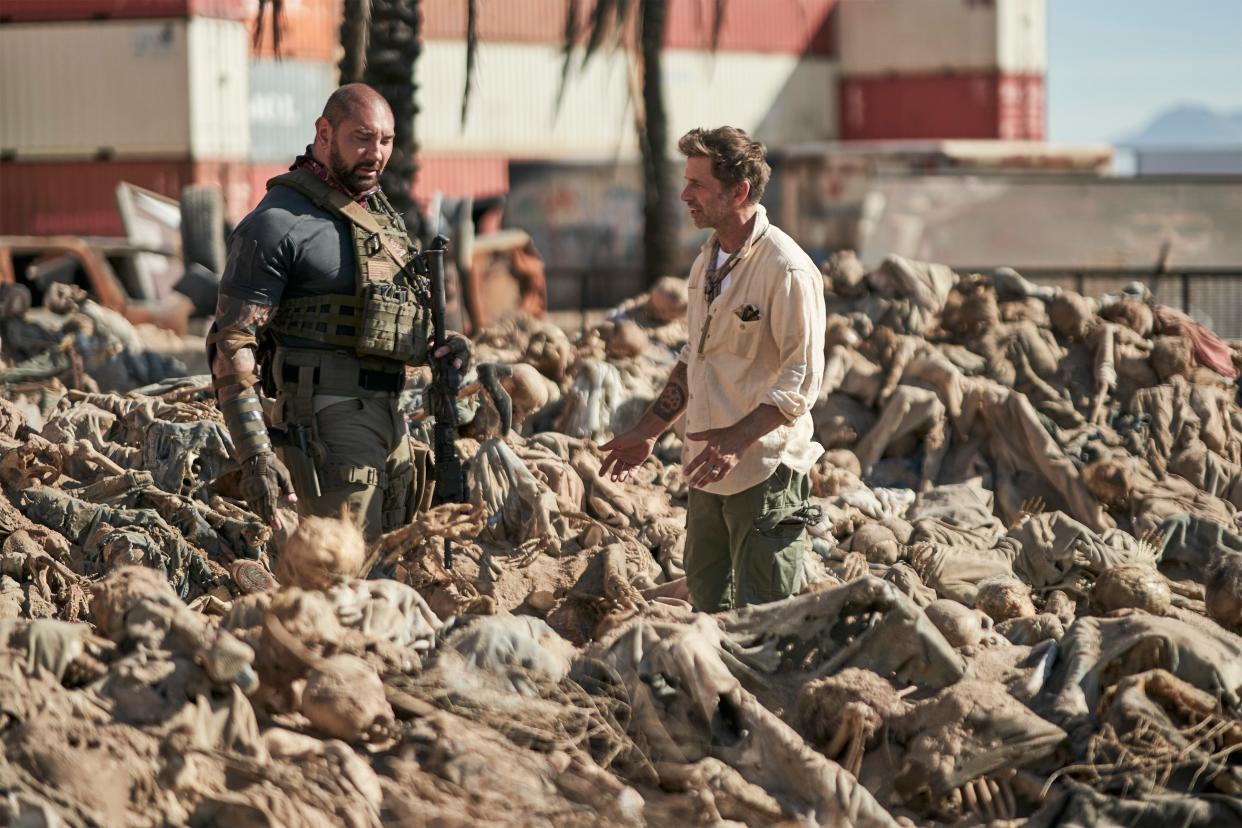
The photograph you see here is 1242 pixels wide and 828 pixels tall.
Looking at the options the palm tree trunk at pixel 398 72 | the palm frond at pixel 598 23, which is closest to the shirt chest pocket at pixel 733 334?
the palm tree trunk at pixel 398 72

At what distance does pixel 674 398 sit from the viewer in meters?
6.31

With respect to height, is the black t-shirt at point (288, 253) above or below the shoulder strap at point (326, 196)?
below

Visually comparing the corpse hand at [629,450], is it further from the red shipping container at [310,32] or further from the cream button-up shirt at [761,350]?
the red shipping container at [310,32]

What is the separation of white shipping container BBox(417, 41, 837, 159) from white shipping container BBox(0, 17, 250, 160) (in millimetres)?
4696

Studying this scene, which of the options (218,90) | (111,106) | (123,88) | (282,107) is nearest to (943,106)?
(282,107)

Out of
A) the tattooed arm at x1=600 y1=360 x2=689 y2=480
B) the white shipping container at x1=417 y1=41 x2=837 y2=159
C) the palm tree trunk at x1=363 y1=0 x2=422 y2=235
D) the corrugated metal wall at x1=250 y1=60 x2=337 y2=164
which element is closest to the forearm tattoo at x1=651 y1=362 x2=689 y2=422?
the tattooed arm at x1=600 y1=360 x2=689 y2=480

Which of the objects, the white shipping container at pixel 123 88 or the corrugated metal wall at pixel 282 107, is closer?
the white shipping container at pixel 123 88

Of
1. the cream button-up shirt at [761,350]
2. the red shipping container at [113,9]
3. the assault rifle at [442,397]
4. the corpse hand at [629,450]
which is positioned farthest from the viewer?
the red shipping container at [113,9]

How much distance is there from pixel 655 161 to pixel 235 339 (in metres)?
15.7

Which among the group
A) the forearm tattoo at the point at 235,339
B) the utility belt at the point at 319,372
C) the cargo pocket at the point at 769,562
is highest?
the forearm tattoo at the point at 235,339

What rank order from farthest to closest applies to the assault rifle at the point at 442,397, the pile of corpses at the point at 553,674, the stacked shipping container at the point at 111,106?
the stacked shipping container at the point at 111,106, the assault rifle at the point at 442,397, the pile of corpses at the point at 553,674

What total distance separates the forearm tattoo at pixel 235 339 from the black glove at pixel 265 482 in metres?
0.23

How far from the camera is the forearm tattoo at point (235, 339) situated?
5.71 metres

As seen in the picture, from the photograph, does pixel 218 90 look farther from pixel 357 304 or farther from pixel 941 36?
pixel 357 304
